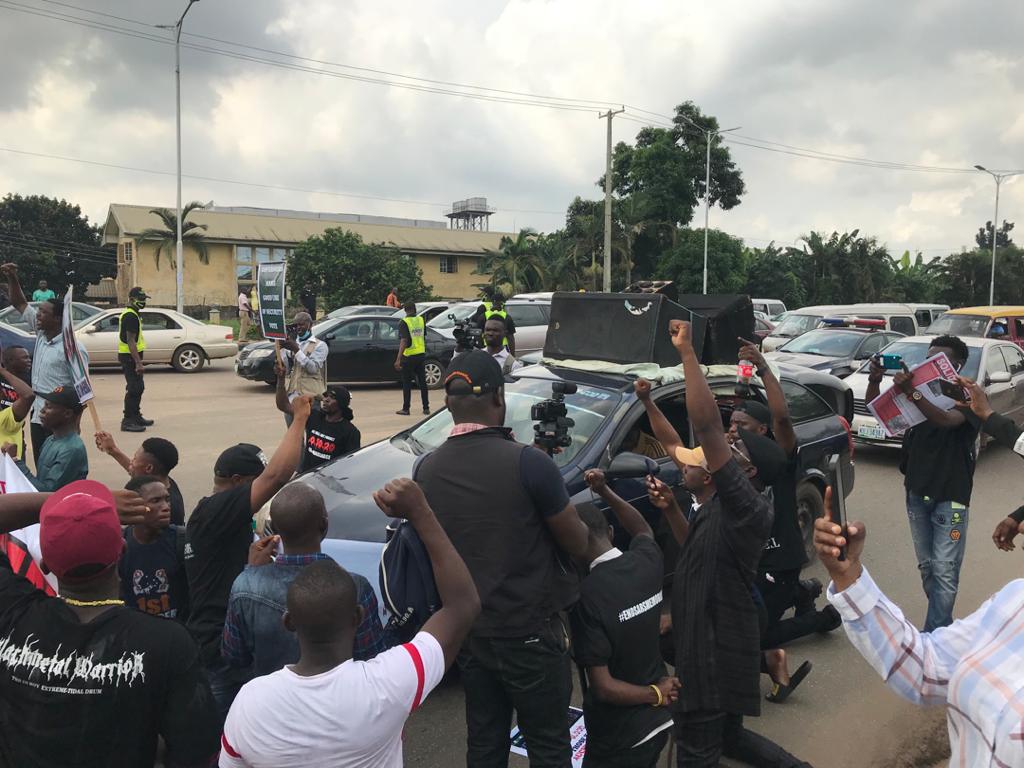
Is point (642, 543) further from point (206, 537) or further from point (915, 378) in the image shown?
point (915, 378)

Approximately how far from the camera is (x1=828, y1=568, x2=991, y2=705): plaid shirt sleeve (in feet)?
6.04

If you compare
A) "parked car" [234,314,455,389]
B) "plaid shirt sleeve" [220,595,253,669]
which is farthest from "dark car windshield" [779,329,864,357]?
"plaid shirt sleeve" [220,595,253,669]

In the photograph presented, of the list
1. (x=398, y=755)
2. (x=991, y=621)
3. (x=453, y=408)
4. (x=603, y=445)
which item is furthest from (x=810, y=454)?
(x=398, y=755)

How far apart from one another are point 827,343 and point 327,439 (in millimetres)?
11286

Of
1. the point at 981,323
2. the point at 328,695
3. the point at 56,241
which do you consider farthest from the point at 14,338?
the point at 56,241

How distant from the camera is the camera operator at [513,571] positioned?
109 inches

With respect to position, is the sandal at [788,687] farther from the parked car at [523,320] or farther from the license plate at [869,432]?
the parked car at [523,320]

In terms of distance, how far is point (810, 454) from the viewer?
19.8 feet

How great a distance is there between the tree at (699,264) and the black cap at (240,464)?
35176 mm

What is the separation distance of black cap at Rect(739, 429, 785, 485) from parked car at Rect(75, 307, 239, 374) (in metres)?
15.5

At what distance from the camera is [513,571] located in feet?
9.12

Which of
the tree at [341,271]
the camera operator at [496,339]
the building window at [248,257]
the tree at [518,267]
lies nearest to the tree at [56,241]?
the building window at [248,257]

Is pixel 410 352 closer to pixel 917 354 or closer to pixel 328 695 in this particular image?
pixel 917 354

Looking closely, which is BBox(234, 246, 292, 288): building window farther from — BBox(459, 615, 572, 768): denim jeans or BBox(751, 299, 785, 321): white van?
BBox(459, 615, 572, 768): denim jeans
